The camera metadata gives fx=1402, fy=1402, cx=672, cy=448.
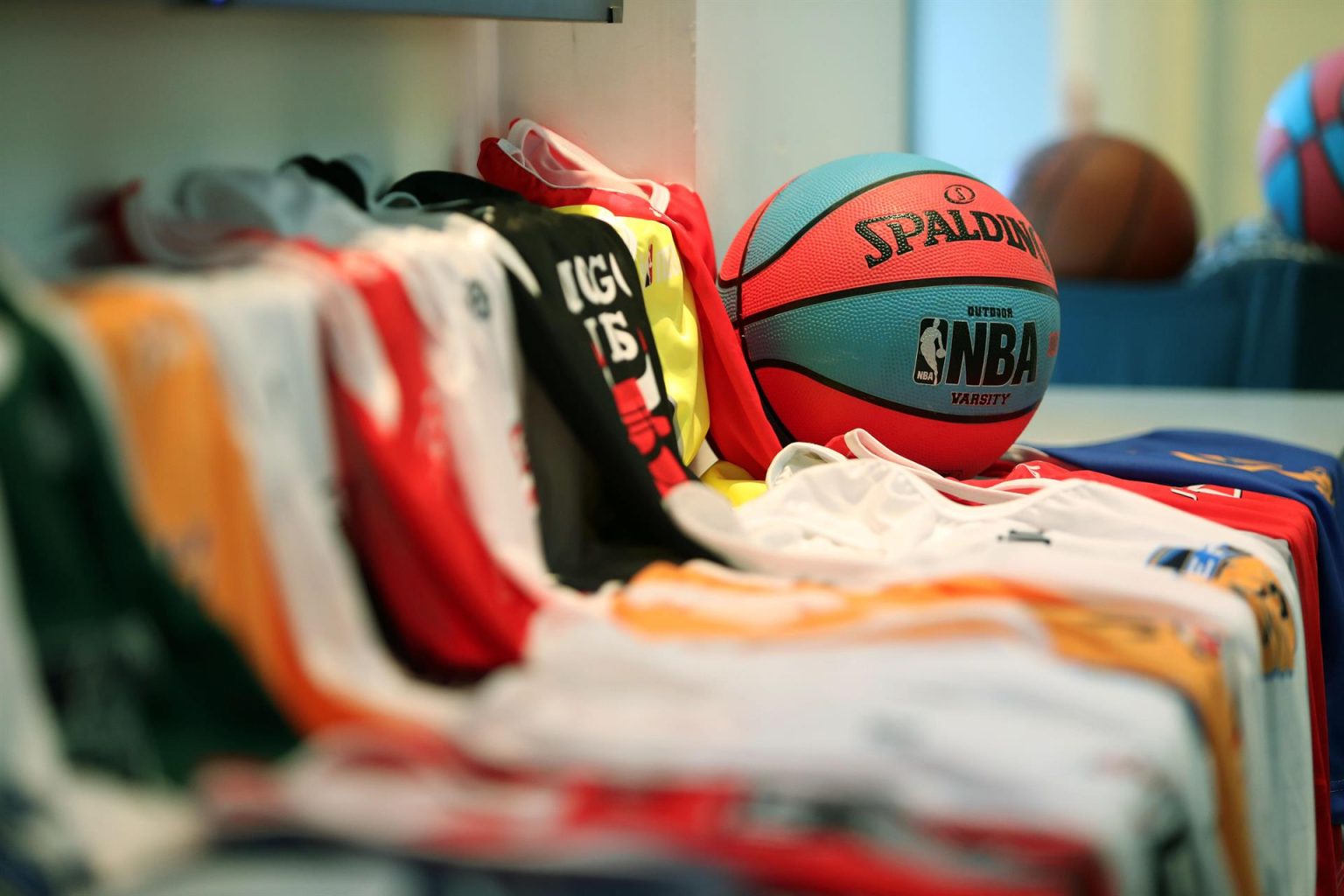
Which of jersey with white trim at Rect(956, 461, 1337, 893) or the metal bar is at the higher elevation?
the metal bar

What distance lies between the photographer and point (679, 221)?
6.78ft

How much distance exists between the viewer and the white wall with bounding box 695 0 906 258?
7.63ft

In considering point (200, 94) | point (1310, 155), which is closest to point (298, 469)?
point (200, 94)

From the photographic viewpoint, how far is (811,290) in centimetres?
197

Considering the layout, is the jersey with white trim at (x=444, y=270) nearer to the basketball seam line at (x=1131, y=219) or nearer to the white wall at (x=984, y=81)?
the basketball seam line at (x=1131, y=219)

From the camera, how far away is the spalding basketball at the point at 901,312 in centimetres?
193

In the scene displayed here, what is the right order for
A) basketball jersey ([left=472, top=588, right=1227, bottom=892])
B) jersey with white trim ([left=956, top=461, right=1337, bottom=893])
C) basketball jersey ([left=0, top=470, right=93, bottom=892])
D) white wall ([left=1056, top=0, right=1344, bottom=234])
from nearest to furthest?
basketball jersey ([left=0, top=470, right=93, bottom=892]), basketball jersey ([left=472, top=588, right=1227, bottom=892]), jersey with white trim ([left=956, top=461, right=1337, bottom=893]), white wall ([left=1056, top=0, right=1344, bottom=234])

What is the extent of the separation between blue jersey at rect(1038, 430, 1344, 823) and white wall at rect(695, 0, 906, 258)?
726mm

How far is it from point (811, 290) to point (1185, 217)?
2560 millimetres

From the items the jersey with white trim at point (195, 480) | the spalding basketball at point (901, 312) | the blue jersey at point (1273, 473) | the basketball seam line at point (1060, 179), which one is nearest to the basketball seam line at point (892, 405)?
the spalding basketball at point (901, 312)

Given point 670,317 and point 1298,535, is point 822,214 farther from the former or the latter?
point 1298,535

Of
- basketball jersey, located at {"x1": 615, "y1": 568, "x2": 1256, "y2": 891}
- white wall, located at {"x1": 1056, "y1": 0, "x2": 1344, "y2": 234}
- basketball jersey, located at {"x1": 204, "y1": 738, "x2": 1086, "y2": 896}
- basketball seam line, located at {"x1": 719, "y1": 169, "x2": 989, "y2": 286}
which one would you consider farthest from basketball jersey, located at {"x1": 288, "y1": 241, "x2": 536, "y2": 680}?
white wall, located at {"x1": 1056, "y1": 0, "x2": 1344, "y2": 234}

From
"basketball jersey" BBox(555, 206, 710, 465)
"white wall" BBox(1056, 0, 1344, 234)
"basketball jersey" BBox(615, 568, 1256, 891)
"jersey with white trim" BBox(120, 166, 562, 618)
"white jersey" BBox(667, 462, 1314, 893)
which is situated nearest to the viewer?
"basketball jersey" BBox(615, 568, 1256, 891)

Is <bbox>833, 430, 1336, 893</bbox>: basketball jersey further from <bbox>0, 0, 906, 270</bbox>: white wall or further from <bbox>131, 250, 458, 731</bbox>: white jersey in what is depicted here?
<bbox>131, 250, 458, 731</bbox>: white jersey
